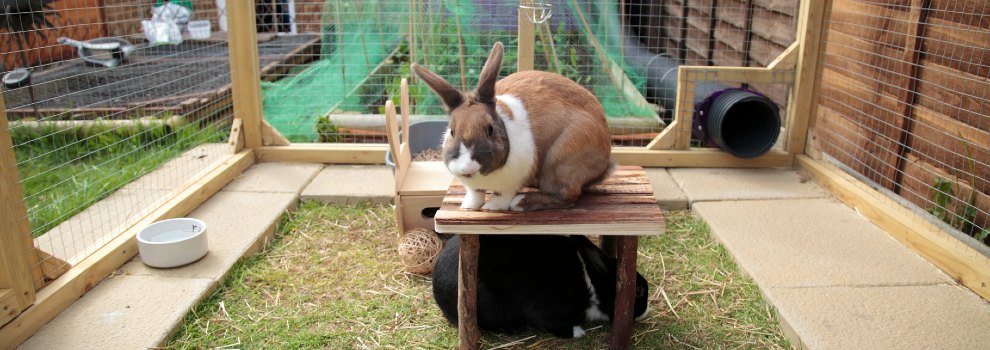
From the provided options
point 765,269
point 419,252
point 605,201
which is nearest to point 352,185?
point 419,252

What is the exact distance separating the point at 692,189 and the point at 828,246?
93 cm

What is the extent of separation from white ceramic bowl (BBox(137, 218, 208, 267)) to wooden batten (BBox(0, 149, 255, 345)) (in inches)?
3.4

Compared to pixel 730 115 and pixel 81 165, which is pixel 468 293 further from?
pixel 81 165

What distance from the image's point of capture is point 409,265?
131 inches

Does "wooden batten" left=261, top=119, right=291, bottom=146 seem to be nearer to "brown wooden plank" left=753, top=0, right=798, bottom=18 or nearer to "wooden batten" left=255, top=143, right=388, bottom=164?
"wooden batten" left=255, top=143, right=388, bottom=164

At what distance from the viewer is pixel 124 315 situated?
2.83 meters

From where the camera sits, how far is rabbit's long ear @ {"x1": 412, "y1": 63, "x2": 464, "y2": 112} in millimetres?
2336

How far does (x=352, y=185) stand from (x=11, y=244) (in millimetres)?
1948

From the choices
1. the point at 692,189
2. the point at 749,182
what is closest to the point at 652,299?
the point at 692,189

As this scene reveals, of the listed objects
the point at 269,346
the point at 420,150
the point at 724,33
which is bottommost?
the point at 269,346

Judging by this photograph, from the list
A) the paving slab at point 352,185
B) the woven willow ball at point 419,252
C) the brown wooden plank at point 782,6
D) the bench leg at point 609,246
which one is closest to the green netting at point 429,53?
the paving slab at point 352,185

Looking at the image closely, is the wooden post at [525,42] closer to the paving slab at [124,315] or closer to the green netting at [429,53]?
the green netting at [429,53]

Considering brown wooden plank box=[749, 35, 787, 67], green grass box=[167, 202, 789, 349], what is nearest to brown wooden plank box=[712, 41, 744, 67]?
brown wooden plank box=[749, 35, 787, 67]

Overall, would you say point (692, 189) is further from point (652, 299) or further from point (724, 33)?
point (724, 33)
